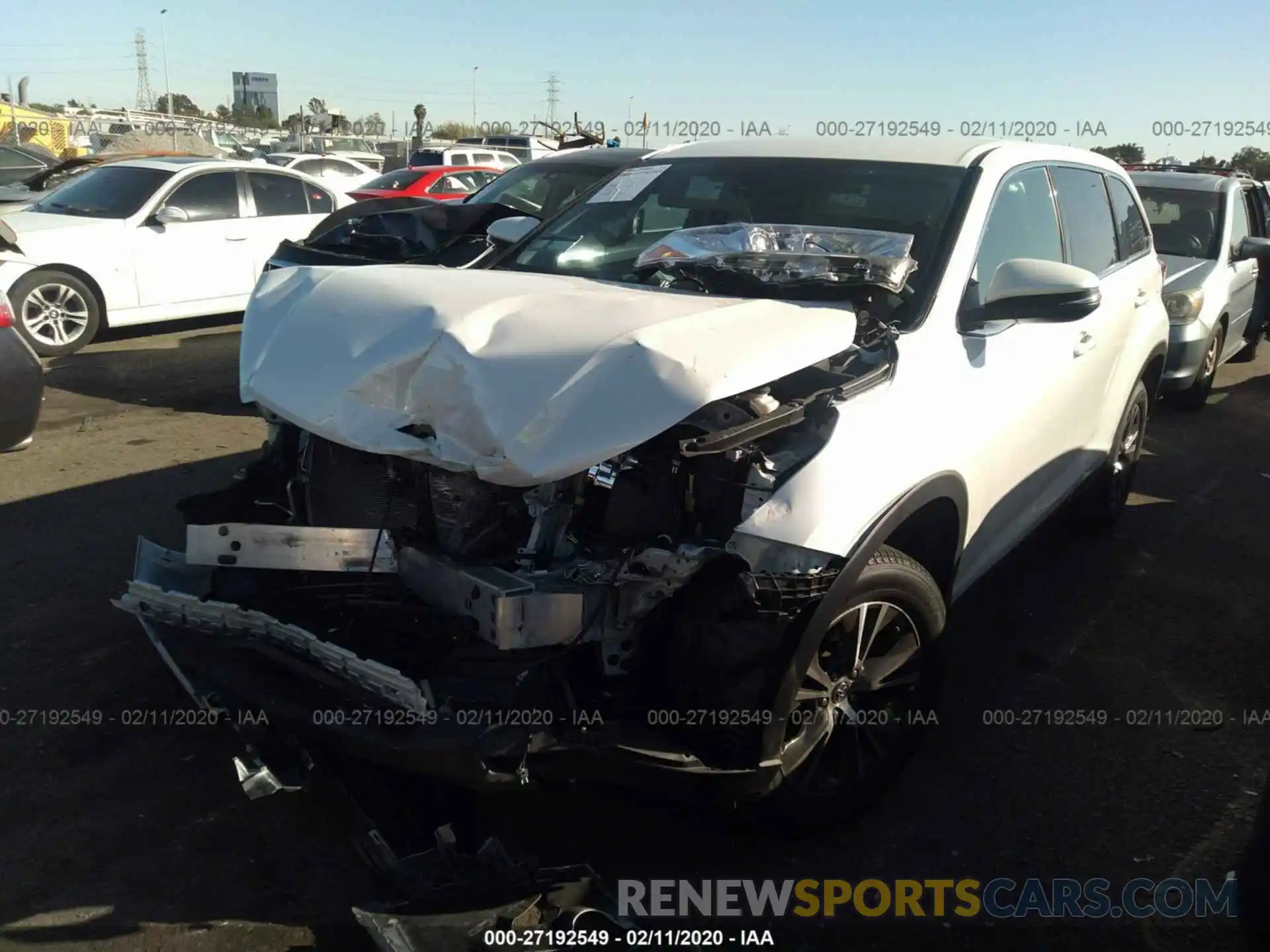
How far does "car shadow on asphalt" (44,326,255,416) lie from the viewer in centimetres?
735

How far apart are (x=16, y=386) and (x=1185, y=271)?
8225mm

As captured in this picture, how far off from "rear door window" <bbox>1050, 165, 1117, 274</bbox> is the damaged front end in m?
1.98

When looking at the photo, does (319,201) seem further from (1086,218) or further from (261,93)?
(261,93)

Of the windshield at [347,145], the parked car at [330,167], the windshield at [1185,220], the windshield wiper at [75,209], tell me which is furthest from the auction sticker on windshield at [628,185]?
the windshield at [347,145]

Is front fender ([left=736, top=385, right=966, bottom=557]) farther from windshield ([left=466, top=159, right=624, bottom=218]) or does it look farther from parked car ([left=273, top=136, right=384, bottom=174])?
parked car ([left=273, top=136, right=384, bottom=174])

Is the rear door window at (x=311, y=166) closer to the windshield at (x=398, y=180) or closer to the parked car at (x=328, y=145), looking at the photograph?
the windshield at (x=398, y=180)

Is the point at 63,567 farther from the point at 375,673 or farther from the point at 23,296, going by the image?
the point at 23,296

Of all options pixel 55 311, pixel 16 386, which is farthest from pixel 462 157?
pixel 16 386

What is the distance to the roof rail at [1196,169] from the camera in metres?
9.54

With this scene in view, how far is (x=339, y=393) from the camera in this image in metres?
2.71

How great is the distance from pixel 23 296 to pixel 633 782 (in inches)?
323

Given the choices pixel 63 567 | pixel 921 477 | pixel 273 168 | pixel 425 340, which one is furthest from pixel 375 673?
pixel 273 168

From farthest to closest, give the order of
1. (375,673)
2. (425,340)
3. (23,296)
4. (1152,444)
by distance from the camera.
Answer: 1. (23,296)
2. (1152,444)
3. (425,340)
4. (375,673)

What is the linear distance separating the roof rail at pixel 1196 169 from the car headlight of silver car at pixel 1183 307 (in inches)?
91.5
